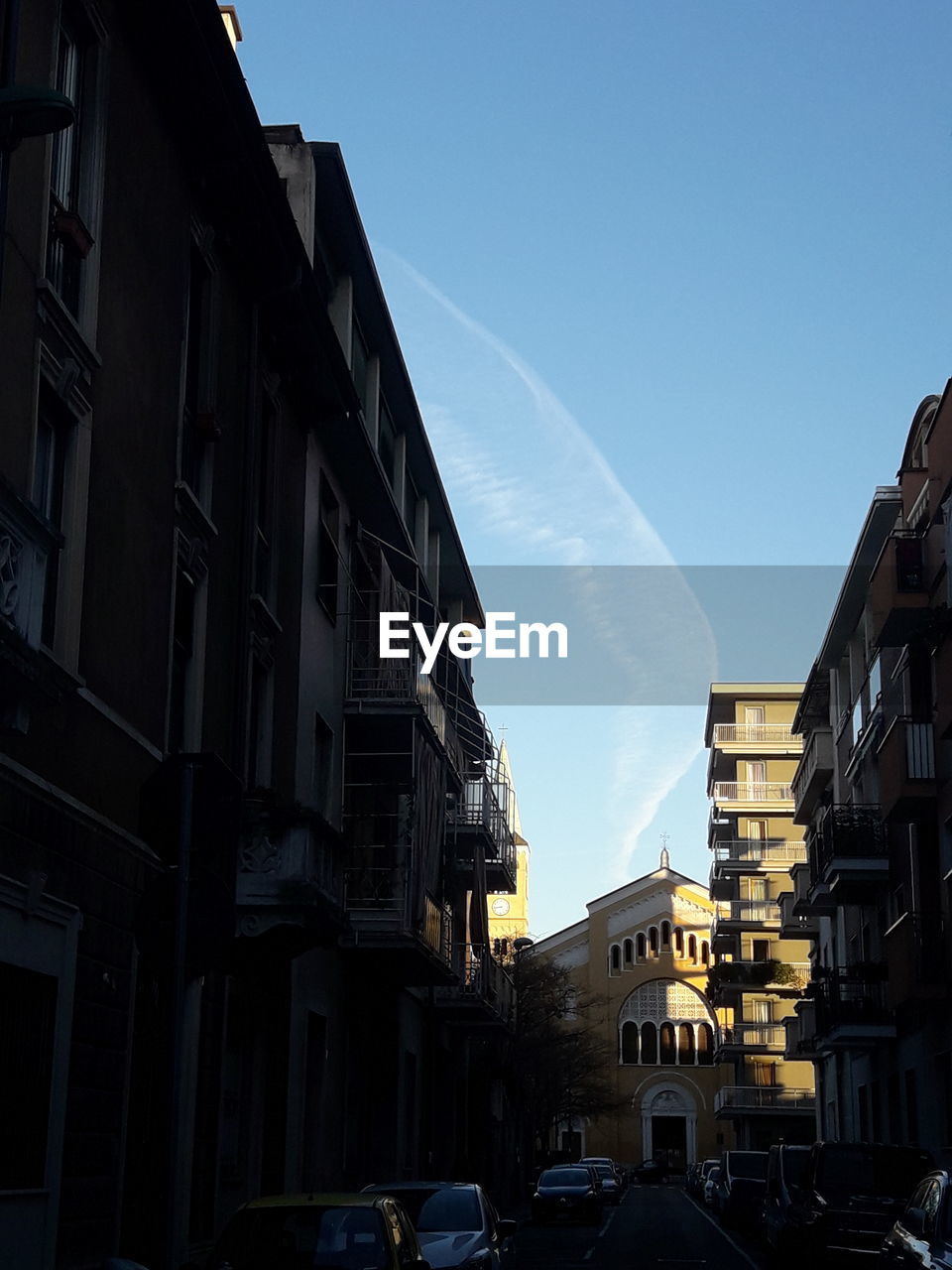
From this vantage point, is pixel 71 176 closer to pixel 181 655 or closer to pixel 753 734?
pixel 181 655

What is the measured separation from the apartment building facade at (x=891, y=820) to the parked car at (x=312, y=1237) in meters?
18.2

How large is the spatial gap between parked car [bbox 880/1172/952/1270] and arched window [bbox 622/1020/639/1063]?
79.5 m

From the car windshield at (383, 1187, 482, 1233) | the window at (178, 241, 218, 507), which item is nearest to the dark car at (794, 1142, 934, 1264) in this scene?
the car windshield at (383, 1187, 482, 1233)

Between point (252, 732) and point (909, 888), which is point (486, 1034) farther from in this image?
point (252, 732)

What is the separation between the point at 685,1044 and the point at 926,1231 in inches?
3199

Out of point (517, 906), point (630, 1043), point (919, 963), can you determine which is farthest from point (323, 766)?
point (517, 906)

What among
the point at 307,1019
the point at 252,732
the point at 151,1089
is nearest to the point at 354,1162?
the point at 307,1019

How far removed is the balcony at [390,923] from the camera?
2452 centimetres

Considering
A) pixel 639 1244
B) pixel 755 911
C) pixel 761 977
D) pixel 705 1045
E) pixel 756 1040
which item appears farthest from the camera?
pixel 705 1045

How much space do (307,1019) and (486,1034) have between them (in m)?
21.6

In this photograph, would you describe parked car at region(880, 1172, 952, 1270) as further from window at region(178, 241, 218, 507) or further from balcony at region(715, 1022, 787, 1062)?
balcony at region(715, 1022, 787, 1062)

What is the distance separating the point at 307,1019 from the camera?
2234cm

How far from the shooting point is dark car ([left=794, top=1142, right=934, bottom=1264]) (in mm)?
19969

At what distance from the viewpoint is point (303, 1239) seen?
10609 millimetres
